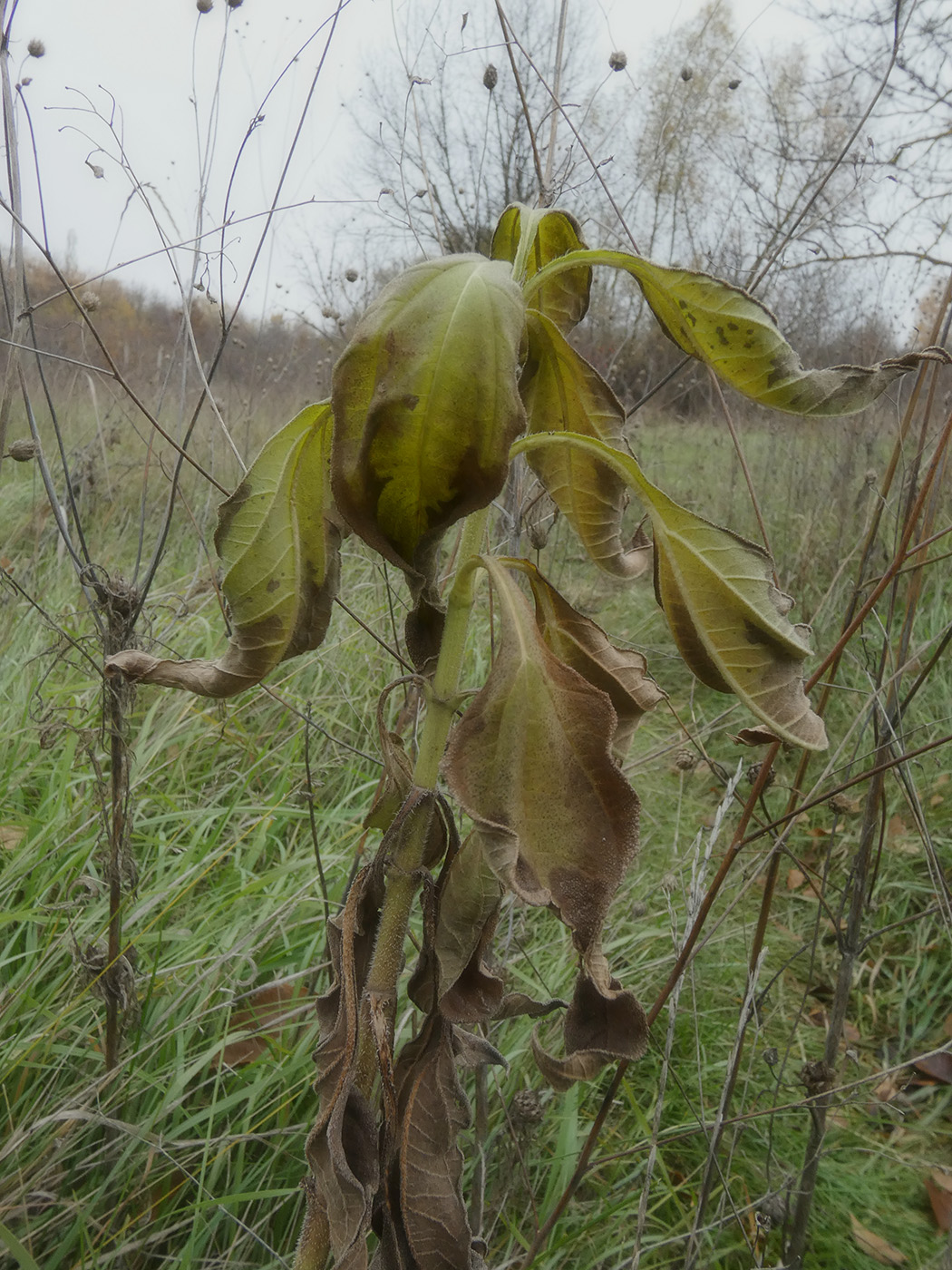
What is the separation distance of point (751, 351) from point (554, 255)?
240 millimetres

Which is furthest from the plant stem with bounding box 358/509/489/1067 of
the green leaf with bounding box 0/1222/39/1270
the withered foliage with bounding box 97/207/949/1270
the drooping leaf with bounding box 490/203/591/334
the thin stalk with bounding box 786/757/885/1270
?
the thin stalk with bounding box 786/757/885/1270

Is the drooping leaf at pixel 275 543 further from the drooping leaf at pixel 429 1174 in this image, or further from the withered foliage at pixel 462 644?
the drooping leaf at pixel 429 1174

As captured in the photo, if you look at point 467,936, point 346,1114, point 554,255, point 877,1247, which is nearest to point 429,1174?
point 346,1114

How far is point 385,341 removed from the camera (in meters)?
0.50

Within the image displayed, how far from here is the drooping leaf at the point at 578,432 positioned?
2.36ft

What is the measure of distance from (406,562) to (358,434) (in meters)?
0.09

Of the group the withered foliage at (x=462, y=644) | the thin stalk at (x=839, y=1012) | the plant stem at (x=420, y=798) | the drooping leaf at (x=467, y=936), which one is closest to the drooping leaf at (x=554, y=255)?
the withered foliage at (x=462, y=644)

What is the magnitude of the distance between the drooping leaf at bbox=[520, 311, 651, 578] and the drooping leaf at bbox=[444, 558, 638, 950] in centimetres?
20

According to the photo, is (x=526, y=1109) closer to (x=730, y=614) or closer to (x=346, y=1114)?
(x=346, y=1114)

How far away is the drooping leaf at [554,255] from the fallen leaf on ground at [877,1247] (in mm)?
1649

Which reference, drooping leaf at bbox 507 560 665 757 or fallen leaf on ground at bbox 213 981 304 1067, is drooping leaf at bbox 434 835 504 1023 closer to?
drooping leaf at bbox 507 560 665 757

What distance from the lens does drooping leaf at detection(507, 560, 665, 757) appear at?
0.72 m

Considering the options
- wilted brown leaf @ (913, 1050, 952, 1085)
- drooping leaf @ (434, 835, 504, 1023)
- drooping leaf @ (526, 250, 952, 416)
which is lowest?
wilted brown leaf @ (913, 1050, 952, 1085)

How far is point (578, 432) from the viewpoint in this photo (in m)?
0.75
